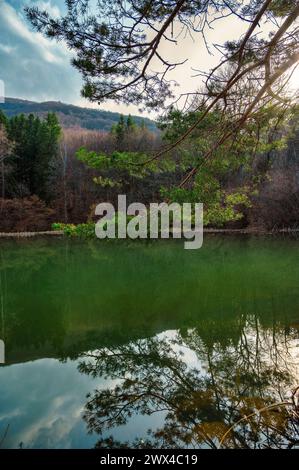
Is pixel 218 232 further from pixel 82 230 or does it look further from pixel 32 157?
pixel 82 230

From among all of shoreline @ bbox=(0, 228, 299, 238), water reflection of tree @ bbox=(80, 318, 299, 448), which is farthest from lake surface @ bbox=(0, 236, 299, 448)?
shoreline @ bbox=(0, 228, 299, 238)

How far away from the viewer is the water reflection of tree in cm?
241

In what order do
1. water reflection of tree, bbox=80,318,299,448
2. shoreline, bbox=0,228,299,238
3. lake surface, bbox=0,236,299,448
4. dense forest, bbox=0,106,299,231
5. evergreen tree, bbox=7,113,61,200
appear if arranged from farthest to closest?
1. evergreen tree, bbox=7,113,61,200
2. shoreline, bbox=0,228,299,238
3. dense forest, bbox=0,106,299,231
4. lake surface, bbox=0,236,299,448
5. water reflection of tree, bbox=80,318,299,448

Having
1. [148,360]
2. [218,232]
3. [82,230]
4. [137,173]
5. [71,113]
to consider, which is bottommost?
[148,360]

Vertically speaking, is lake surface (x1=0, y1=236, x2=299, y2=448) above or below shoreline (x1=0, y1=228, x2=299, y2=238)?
below

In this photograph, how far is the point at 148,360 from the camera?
3.82 m

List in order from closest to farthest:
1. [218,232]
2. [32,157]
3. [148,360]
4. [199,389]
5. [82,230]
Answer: [199,389] → [148,360] → [82,230] → [218,232] → [32,157]

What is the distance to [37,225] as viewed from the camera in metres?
20.3

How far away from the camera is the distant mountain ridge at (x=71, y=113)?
2459 inches

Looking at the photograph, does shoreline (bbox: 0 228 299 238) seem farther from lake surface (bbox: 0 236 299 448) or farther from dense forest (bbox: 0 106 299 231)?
lake surface (bbox: 0 236 299 448)

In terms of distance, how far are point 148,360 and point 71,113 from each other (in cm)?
7200

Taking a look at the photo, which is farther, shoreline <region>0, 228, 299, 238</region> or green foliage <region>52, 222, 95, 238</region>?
shoreline <region>0, 228, 299, 238</region>

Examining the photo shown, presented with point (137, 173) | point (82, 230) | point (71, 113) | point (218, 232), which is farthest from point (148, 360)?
point (71, 113)
